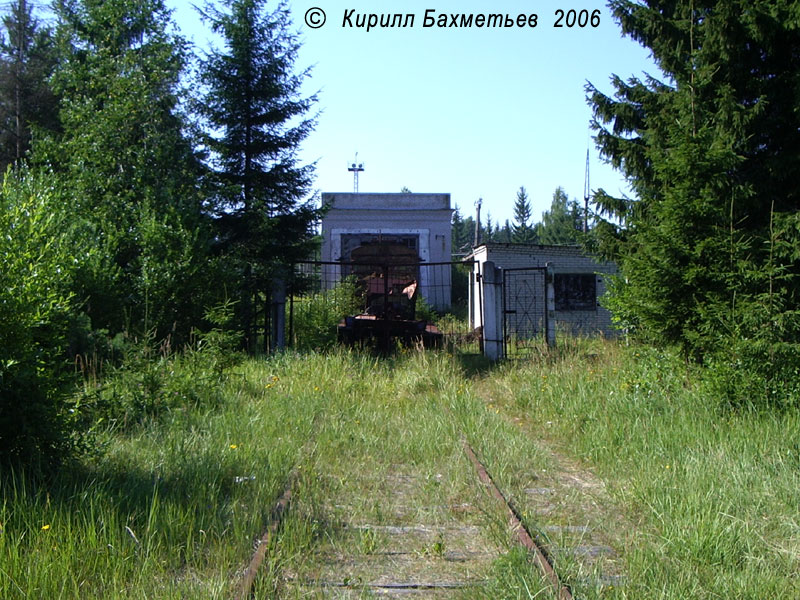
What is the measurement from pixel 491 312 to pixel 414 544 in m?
10.2

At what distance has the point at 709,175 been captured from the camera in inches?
308

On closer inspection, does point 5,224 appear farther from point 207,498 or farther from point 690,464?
point 690,464

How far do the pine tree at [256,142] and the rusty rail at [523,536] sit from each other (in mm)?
9113

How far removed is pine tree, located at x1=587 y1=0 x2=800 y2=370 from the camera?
7.61 meters

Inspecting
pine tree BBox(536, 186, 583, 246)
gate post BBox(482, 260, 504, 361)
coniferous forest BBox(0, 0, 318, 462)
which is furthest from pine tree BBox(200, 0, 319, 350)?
pine tree BBox(536, 186, 583, 246)

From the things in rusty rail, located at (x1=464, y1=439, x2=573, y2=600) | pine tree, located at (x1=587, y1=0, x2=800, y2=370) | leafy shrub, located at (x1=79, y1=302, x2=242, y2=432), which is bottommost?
rusty rail, located at (x1=464, y1=439, x2=573, y2=600)

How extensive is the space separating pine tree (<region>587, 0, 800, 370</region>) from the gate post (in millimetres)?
2470

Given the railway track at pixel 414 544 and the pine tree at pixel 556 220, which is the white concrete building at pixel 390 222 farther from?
the pine tree at pixel 556 220

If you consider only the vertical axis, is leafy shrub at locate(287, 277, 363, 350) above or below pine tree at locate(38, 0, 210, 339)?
below

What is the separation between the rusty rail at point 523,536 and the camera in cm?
343

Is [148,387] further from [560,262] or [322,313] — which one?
[560,262]

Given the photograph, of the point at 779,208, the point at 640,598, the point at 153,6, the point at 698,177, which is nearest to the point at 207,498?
the point at 640,598

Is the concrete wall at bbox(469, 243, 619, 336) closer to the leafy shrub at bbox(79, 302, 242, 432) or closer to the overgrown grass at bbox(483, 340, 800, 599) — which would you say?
the overgrown grass at bbox(483, 340, 800, 599)

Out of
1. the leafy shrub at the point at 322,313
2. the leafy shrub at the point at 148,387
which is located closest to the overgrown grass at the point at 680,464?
the leafy shrub at the point at 148,387
